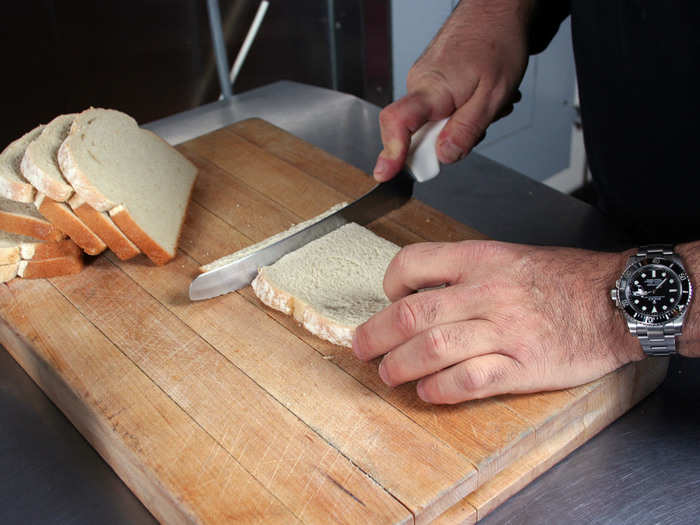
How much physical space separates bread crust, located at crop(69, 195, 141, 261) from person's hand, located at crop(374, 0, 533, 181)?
58 centimetres

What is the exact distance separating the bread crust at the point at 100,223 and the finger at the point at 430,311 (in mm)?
674

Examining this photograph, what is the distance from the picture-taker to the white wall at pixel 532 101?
3.43 m

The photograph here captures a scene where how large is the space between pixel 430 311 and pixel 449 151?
57 cm

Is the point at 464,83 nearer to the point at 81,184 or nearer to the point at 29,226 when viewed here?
the point at 81,184

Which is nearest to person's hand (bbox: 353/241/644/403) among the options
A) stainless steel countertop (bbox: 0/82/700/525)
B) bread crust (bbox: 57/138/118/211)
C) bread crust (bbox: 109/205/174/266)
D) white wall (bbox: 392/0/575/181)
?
stainless steel countertop (bbox: 0/82/700/525)

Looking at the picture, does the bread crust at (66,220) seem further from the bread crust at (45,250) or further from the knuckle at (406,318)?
the knuckle at (406,318)

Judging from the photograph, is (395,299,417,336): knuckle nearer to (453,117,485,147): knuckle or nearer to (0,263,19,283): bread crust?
(453,117,485,147): knuckle

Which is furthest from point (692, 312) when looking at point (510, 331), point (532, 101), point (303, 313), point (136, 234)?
point (532, 101)

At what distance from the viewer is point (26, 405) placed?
4.57 feet

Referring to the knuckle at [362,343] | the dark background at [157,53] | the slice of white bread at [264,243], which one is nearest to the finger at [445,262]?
the knuckle at [362,343]

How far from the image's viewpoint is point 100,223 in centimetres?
158

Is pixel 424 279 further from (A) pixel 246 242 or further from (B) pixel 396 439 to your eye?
(A) pixel 246 242

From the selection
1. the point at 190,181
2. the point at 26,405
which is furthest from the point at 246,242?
the point at 26,405

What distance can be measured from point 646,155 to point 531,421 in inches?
29.8
